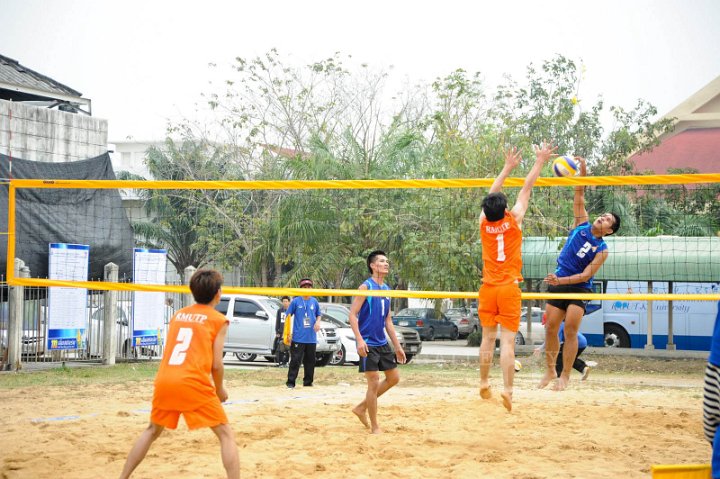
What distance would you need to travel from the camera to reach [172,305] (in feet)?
61.1

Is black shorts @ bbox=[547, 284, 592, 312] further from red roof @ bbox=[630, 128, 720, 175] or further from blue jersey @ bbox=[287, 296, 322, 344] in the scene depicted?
red roof @ bbox=[630, 128, 720, 175]

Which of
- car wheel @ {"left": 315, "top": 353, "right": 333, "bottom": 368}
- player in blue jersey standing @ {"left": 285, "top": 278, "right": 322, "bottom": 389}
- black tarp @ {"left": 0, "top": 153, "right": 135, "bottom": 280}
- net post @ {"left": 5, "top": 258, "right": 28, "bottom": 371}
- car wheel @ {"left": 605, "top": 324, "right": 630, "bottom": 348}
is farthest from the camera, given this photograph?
car wheel @ {"left": 605, "top": 324, "right": 630, "bottom": 348}

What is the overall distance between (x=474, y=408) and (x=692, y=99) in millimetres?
27199

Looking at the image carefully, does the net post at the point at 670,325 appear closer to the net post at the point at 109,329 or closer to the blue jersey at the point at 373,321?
the net post at the point at 109,329

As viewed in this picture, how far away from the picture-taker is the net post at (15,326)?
1457cm

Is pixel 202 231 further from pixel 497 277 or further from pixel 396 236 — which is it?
pixel 497 277

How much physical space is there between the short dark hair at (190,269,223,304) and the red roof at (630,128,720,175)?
29.9 metres

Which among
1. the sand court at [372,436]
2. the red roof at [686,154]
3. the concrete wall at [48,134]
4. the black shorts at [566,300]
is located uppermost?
the red roof at [686,154]

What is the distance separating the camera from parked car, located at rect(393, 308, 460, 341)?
32438 mm

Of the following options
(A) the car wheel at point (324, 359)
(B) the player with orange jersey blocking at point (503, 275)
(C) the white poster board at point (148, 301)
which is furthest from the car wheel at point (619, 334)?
(B) the player with orange jersey blocking at point (503, 275)

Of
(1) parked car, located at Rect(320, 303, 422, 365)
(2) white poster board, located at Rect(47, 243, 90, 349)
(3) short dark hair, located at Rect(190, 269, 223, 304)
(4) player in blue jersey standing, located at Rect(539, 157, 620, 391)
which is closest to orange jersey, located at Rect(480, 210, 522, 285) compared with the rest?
(4) player in blue jersey standing, located at Rect(539, 157, 620, 391)

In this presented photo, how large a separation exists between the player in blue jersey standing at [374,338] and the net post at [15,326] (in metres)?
8.25

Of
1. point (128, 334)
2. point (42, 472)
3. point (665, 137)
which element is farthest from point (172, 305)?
point (665, 137)

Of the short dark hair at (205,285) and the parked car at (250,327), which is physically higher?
the short dark hair at (205,285)
